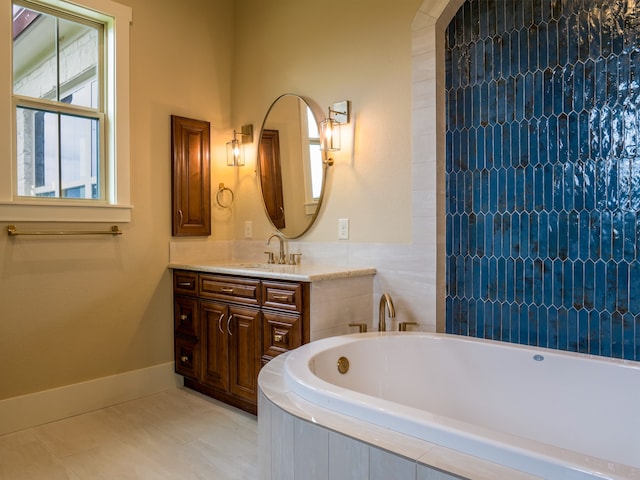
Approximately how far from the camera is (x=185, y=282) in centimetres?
318

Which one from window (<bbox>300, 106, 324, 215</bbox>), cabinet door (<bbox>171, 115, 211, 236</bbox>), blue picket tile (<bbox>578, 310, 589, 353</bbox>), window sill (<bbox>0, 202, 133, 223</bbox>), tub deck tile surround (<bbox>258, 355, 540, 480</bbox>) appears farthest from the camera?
cabinet door (<bbox>171, 115, 211, 236</bbox>)

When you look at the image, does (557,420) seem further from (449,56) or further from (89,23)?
(89,23)

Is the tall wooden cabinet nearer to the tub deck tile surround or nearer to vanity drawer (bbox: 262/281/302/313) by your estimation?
vanity drawer (bbox: 262/281/302/313)

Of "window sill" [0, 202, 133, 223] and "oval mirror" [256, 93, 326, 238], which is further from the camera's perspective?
"oval mirror" [256, 93, 326, 238]

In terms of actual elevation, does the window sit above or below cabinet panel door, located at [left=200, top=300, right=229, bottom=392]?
above

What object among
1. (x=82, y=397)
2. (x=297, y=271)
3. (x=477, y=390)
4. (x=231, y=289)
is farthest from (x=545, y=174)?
(x=82, y=397)

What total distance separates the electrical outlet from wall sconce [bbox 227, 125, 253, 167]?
1074 millimetres

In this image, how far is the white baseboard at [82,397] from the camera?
8.58 ft

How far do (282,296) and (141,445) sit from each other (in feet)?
3.39

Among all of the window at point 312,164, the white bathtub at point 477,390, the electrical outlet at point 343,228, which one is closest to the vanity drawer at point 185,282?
the window at point 312,164

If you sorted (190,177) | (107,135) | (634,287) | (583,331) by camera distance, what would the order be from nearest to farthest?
1. (634,287)
2. (583,331)
3. (107,135)
4. (190,177)

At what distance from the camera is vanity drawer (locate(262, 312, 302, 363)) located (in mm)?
2420

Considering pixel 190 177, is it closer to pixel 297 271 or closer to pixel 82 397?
pixel 297 271

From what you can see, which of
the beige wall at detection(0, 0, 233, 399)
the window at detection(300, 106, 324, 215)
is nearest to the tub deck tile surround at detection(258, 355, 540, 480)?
the window at detection(300, 106, 324, 215)
